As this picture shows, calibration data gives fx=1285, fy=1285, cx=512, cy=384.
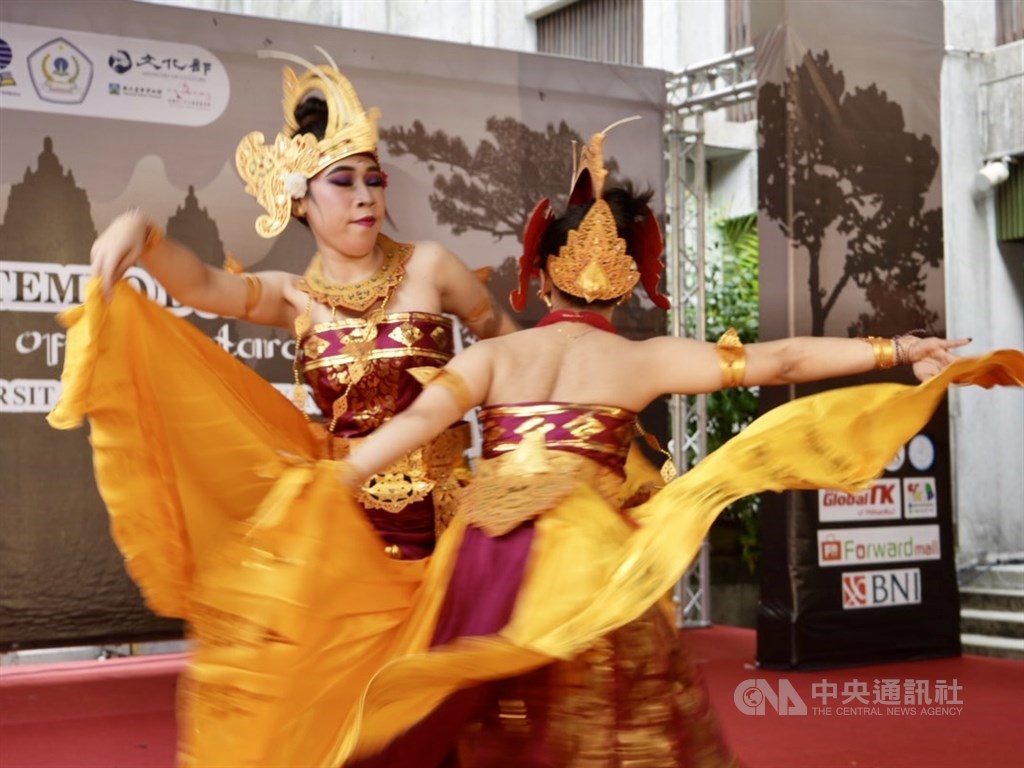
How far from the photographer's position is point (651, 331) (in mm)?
6488

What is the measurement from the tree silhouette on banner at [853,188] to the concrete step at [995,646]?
5.54 feet

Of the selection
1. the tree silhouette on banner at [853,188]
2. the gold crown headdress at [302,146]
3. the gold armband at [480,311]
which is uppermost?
the tree silhouette on banner at [853,188]

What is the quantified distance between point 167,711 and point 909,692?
3.02 metres

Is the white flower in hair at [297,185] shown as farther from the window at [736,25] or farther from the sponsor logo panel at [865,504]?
the window at [736,25]

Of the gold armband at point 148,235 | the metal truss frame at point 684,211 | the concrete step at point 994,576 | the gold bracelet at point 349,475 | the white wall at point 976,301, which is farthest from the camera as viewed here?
the white wall at point 976,301

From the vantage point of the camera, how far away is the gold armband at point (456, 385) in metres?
2.47

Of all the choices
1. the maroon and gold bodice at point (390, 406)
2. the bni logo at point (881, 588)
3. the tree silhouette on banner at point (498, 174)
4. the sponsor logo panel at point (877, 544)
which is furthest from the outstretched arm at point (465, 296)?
the bni logo at point (881, 588)

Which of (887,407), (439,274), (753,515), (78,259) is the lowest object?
(753,515)

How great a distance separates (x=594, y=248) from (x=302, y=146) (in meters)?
0.79

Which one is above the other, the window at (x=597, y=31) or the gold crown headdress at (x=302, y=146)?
the window at (x=597, y=31)

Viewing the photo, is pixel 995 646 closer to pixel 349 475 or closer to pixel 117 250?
pixel 349 475

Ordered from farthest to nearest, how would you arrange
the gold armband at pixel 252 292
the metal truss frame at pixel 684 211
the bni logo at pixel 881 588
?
the metal truss frame at pixel 684 211
the bni logo at pixel 881 588
the gold armband at pixel 252 292

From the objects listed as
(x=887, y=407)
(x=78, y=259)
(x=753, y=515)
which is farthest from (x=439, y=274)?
(x=753, y=515)

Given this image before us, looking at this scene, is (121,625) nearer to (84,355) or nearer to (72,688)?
(72,688)
